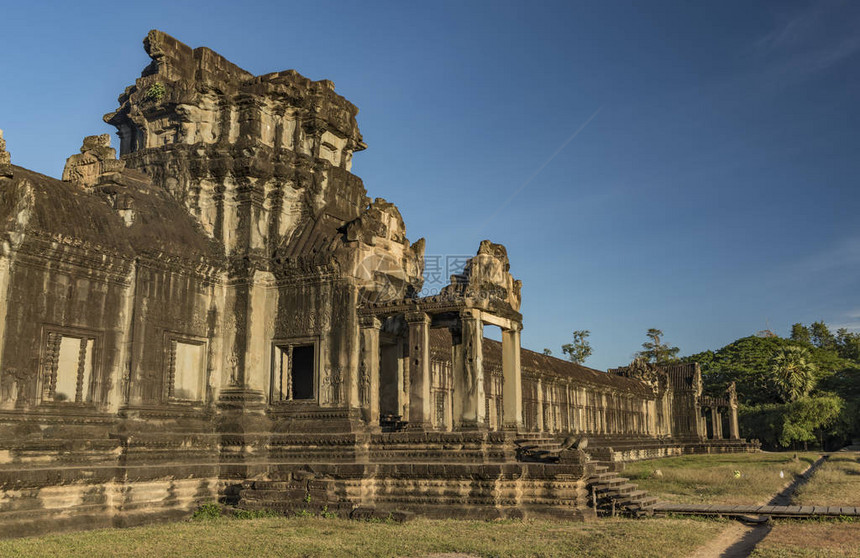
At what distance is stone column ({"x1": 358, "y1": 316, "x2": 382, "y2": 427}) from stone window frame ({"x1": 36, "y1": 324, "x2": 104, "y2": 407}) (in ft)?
19.0

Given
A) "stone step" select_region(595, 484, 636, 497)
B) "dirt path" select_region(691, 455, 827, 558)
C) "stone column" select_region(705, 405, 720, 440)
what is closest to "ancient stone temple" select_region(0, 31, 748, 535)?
"stone step" select_region(595, 484, 636, 497)

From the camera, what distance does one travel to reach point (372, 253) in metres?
19.1

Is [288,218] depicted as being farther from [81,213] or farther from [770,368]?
[770,368]

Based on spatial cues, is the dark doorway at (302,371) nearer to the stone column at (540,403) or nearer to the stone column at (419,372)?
the stone column at (419,372)

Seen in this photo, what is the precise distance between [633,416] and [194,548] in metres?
39.3

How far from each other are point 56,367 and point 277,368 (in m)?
5.29

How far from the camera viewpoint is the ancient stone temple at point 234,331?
47.5ft

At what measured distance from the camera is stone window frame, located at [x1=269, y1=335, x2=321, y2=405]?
1817 cm

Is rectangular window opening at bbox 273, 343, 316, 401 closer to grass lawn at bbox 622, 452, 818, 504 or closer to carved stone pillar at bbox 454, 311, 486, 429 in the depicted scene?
carved stone pillar at bbox 454, 311, 486, 429

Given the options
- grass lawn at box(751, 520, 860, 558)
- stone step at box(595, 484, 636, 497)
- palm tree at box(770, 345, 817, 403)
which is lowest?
grass lawn at box(751, 520, 860, 558)

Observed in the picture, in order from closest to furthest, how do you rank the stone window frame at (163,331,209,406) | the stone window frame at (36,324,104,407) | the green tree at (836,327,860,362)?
the stone window frame at (36,324,104,407) → the stone window frame at (163,331,209,406) → the green tree at (836,327,860,362)

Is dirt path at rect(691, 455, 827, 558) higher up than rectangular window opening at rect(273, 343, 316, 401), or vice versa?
rectangular window opening at rect(273, 343, 316, 401)

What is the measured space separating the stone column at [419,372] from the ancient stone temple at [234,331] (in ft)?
0.17

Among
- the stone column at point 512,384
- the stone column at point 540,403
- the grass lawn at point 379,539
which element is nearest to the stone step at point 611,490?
the grass lawn at point 379,539
